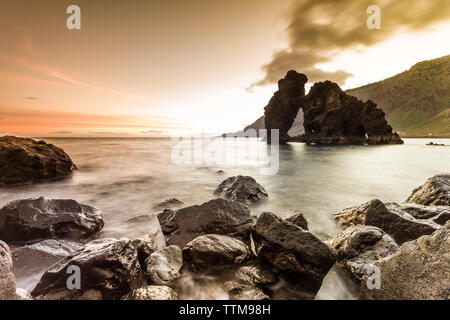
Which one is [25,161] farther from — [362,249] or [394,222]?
[394,222]

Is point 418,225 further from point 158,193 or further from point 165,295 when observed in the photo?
point 158,193

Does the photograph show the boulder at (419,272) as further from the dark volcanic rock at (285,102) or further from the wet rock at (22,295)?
the dark volcanic rock at (285,102)

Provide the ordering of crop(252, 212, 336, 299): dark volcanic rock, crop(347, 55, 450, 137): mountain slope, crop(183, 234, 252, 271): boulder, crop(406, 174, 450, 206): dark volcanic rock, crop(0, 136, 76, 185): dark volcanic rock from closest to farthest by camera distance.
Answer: crop(252, 212, 336, 299): dark volcanic rock → crop(183, 234, 252, 271): boulder → crop(406, 174, 450, 206): dark volcanic rock → crop(0, 136, 76, 185): dark volcanic rock → crop(347, 55, 450, 137): mountain slope

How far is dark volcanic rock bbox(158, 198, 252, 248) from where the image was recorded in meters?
3.95

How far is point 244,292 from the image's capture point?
2.59m

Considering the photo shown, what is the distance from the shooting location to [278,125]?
6581cm

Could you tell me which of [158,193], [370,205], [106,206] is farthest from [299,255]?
[158,193]

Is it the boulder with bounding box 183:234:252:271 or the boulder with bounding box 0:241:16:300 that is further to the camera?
the boulder with bounding box 183:234:252:271

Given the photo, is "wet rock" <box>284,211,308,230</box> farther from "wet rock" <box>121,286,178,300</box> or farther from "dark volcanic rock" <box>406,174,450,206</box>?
"dark volcanic rock" <box>406,174,450,206</box>

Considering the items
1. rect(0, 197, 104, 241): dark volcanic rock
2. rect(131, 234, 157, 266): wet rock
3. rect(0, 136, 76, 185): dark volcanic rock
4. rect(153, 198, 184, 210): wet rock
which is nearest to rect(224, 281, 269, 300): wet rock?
rect(131, 234, 157, 266): wet rock

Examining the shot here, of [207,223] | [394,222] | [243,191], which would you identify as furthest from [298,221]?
[243,191]

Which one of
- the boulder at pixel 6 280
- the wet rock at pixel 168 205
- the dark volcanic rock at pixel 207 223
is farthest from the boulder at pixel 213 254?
the wet rock at pixel 168 205

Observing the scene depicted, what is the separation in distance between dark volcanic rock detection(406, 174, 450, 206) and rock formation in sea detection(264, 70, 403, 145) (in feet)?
169
